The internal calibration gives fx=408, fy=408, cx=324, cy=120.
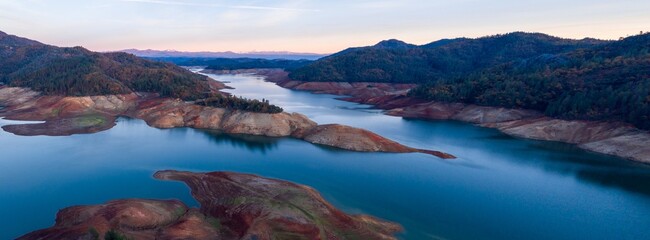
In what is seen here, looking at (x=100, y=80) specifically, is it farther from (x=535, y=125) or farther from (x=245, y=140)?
(x=535, y=125)

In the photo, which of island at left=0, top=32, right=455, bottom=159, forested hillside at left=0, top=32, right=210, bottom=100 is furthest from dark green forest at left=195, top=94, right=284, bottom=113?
forested hillside at left=0, top=32, right=210, bottom=100

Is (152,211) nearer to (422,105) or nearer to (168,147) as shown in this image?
(168,147)

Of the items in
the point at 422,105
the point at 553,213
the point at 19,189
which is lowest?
the point at 19,189

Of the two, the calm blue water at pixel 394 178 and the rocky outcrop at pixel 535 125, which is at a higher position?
the rocky outcrop at pixel 535 125

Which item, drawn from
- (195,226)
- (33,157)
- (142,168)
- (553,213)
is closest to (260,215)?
(195,226)

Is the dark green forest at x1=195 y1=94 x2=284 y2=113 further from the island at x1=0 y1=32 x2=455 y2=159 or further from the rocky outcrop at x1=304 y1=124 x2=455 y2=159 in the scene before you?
the rocky outcrop at x1=304 y1=124 x2=455 y2=159

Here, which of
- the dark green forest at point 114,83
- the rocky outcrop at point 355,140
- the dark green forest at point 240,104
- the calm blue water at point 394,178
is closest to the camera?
the calm blue water at point 394,178

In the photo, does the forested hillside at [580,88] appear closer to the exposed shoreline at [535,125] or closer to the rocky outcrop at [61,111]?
the exposed shoreline at [535,125]

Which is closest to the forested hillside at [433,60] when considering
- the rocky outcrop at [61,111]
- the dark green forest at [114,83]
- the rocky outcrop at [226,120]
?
Answer: the dark green forest at [114,83]

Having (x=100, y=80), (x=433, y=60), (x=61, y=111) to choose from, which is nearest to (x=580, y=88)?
(x=61, y=111)
